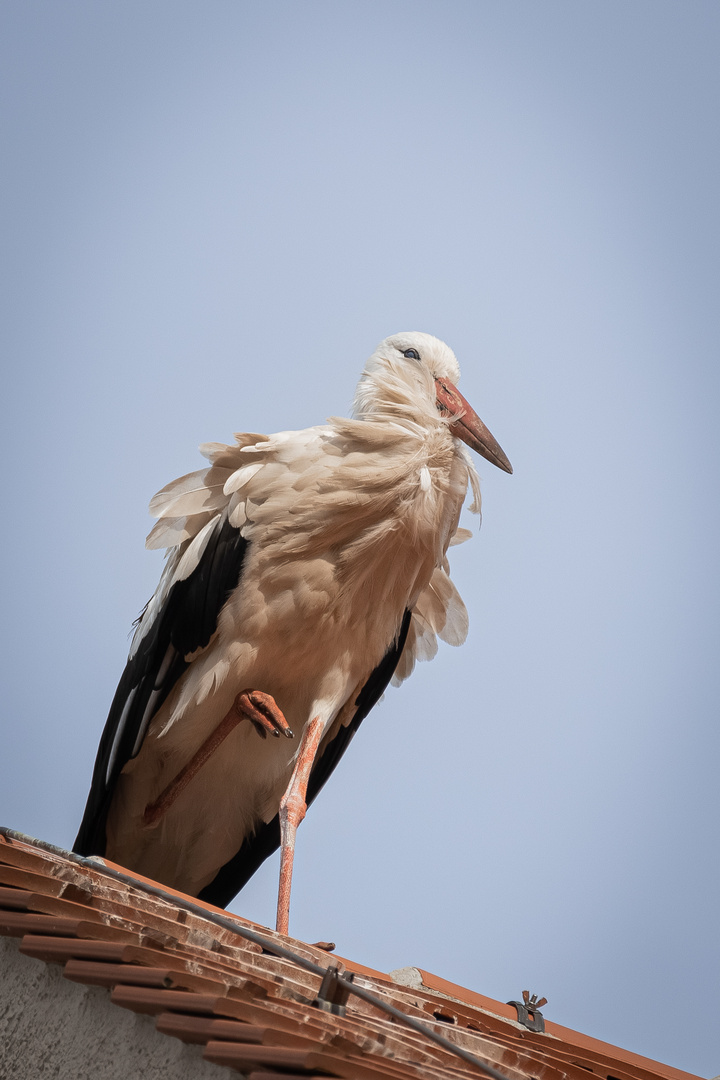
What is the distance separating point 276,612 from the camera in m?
4.36

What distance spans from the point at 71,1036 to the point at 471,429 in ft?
10.3

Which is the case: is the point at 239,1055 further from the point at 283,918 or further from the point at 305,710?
the point at 305,710

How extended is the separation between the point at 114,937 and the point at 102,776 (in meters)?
2.57

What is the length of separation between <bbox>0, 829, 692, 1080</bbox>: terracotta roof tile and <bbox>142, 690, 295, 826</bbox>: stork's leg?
1.37 m

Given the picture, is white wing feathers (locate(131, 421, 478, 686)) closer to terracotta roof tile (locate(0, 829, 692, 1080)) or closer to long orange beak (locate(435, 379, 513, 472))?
long orange beak (locate(435, 379, 513, 472))

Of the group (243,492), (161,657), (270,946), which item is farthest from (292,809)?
(270,946)

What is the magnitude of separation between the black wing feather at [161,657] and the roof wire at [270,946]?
5.40ft

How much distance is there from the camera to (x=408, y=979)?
358 centimetres

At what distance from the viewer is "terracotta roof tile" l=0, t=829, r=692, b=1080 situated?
1756mm

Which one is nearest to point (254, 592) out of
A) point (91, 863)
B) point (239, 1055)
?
point (91, 863)

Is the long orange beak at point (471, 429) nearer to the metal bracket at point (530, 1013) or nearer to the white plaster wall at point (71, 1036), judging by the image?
the metal bracket at point (530, 1013)

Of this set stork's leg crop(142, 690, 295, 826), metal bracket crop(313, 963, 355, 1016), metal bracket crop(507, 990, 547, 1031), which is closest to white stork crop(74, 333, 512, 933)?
stork's leg crop(142, 690, 295, 826)

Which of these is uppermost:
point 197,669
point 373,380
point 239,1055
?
point 373,380

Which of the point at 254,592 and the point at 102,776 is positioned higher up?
the point at 254,592
